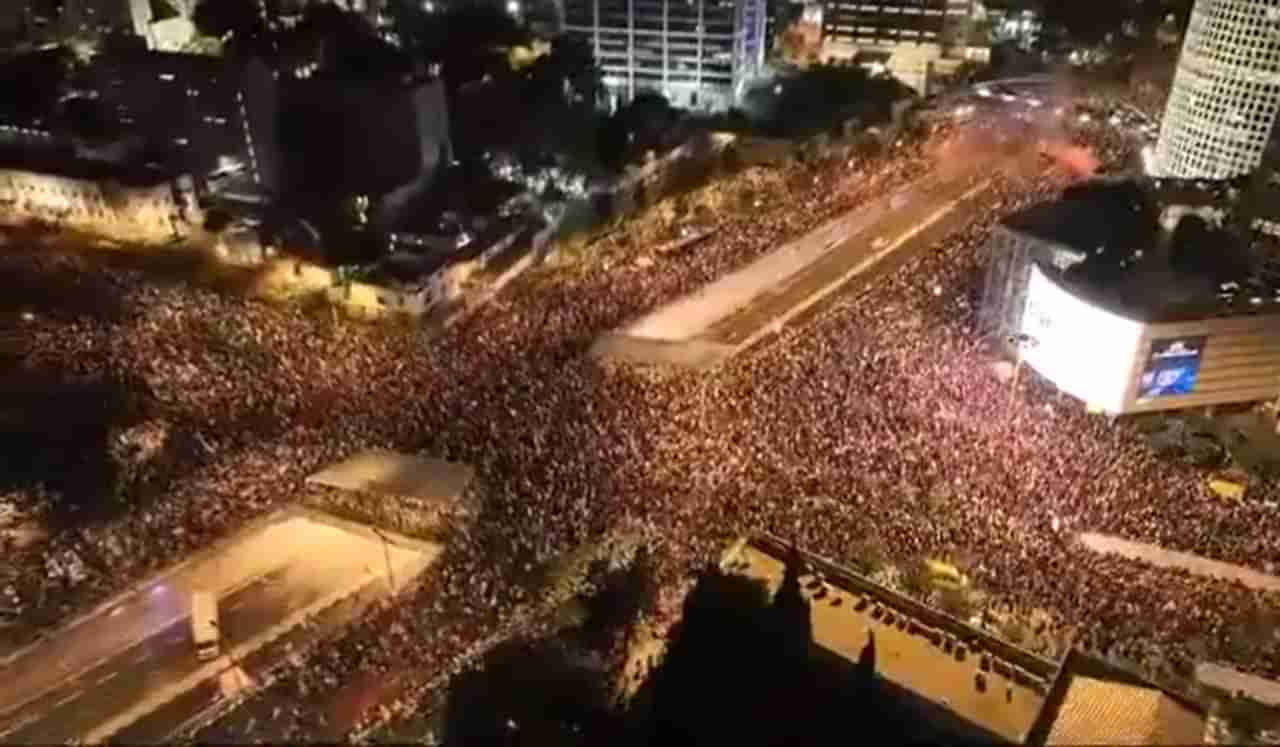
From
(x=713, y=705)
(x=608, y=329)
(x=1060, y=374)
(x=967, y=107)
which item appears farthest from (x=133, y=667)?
(x=967, y=107)

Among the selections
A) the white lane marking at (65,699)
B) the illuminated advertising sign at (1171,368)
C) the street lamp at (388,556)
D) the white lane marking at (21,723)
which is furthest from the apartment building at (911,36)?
the white lane marking at (21,723)

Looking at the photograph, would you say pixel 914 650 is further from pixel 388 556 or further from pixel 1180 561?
pixel 388 556

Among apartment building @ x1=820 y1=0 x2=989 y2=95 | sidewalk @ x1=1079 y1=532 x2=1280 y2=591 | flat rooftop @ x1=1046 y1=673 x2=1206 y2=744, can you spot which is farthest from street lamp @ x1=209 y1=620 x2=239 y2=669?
apartment building @ x1=820 y1=0 x2=989 y2=95

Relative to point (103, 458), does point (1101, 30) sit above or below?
above

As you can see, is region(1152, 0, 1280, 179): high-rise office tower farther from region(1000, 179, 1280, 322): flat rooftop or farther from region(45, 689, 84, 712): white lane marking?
region(45, 689, 84, 712): white lane marking

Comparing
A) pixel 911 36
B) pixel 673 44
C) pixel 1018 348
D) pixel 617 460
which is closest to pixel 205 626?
pixel 617 460

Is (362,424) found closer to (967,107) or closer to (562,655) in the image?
(562,655)

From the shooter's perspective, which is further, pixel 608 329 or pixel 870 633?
pixel 608 329

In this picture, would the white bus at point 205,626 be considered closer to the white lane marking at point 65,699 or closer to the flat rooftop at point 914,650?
the white lane marking at point 65,699
